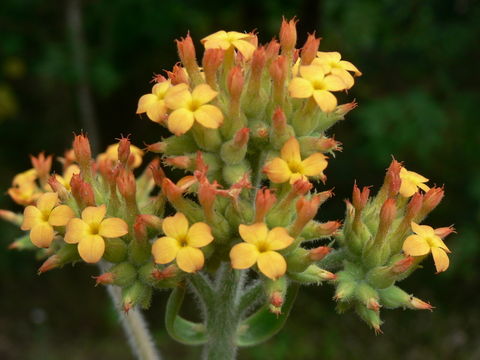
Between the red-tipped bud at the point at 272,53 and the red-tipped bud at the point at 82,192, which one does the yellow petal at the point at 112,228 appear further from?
the red-tipped bud at the point at 272,53

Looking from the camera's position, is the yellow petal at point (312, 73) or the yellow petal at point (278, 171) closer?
the yellow petal at point (278, 171)

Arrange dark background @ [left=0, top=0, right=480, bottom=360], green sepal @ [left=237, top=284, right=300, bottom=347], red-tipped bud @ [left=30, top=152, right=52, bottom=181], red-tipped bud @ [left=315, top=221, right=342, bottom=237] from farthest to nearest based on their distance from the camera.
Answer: dark background @ [left=0, top=0, right=480, bottom=360], red-tipped bud @ [left=30, top=152, right=52, bottom=181], green sepal @ [left=237, top=284, right=300, bottom=347], red-tipped bud @ [left=315, top=221, right=342, bottom=237]

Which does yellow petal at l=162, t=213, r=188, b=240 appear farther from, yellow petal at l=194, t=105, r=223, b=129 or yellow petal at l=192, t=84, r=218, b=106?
yellow petal at l=192, t=84, r=218, b=106

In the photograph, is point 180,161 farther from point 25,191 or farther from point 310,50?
point 25,191

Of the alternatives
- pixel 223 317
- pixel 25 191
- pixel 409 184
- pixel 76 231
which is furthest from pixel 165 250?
pixel 25 191

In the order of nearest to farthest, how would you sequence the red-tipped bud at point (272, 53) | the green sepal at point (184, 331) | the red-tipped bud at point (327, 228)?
1. the red-tipped bud at point (327, 228)
2. the red-tipped bud at point (272, 53)
3. the green sepal at point (184, 331)

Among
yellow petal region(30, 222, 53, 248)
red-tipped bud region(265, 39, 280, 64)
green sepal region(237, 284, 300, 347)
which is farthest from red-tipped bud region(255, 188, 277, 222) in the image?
yellow petal region(30, 222, 53, 248)

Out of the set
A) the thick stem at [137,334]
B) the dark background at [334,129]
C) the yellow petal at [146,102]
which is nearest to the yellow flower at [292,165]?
the yellow petal at [146,102]
